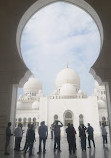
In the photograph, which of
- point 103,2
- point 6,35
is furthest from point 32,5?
point 103,2

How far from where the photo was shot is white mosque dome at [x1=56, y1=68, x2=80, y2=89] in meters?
35.4

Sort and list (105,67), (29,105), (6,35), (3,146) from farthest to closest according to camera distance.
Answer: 1. (29,105)
2. (6,35)
3. (105,67)
4. (3,146)

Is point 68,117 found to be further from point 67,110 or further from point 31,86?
point 31,86

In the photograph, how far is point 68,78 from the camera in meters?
35.4

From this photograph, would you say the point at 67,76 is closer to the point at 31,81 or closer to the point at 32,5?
the point at 31,81

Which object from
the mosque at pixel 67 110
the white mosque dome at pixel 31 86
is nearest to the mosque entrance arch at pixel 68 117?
the mosque at pixel 67 110

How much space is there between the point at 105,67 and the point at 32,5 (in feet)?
8.82

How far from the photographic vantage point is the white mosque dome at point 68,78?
35406mm

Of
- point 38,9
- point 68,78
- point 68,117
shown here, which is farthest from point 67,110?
point 38,9

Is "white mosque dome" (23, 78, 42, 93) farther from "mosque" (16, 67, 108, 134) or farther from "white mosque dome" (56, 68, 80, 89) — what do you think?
"mosque" (16, 67, 108, 134)

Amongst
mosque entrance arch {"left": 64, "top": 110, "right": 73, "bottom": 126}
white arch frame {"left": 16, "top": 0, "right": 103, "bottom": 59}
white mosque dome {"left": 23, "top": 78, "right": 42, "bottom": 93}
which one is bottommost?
mosque entrance arch {"left": 64, "top": 110, "right": 73, "bottom": 126}

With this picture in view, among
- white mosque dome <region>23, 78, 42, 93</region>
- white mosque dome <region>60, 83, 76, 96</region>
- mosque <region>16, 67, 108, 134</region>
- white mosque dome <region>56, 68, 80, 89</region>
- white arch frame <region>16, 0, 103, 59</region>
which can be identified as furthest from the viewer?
white mosque dome <region>23, 78, 42, 93</region>

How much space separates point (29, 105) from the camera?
34.3 m

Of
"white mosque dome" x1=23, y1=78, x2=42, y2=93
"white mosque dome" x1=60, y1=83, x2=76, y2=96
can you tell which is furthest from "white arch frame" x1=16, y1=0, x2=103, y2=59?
"white mosque dome" x1=23, y1=78, x2=42, y2=93
